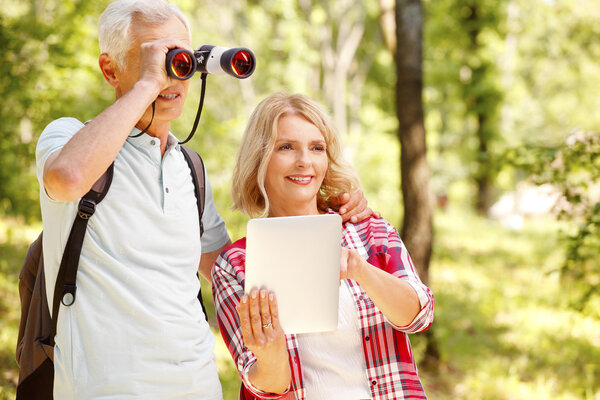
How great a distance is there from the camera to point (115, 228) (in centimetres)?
178

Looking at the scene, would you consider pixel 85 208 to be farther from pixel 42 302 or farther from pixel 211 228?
pixel 211 228

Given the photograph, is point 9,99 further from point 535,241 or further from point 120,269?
point 535,241

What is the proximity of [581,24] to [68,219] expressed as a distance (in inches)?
790

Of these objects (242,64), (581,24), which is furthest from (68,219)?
(581,24)

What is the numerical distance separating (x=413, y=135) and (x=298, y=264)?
4342mm

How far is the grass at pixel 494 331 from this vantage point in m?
5.66

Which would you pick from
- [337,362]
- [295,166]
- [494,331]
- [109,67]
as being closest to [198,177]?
[295,166]

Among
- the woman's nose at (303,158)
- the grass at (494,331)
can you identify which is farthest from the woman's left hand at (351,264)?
the grass at (494,331)

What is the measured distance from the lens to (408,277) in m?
2.12

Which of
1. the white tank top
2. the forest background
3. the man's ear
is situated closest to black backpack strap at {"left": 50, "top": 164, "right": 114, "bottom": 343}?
the man's ear

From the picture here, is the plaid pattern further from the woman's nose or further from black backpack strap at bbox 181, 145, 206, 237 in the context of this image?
the woman's nose

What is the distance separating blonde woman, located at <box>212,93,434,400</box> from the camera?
1907 mm

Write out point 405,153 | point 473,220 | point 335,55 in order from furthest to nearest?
point 335,55
point 473,220
point 405,153

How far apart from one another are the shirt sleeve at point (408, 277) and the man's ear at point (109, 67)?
1.15 m
